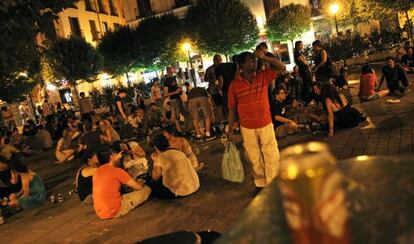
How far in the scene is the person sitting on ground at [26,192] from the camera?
7.76 meters

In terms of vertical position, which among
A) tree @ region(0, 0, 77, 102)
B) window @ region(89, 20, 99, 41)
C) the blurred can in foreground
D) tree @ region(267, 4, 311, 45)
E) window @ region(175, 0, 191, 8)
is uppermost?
window @ region(175, 0, 191, 8)

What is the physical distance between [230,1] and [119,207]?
1174 inches

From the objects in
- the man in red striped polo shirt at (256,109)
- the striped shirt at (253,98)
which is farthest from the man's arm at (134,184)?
the striped shirt at (253,98)

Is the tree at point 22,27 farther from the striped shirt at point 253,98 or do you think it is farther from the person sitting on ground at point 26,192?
the striped shirt at point 253,98

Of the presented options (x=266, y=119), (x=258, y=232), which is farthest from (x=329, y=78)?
(x=258, y=232)

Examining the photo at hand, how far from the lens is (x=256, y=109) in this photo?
530cm

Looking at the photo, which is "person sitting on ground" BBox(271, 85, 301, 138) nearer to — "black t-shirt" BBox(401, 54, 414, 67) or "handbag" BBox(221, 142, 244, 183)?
"handbag" BBox(221, 142, 244, 183)

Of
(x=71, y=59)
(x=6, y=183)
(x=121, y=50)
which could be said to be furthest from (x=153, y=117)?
(x=121, y=50)

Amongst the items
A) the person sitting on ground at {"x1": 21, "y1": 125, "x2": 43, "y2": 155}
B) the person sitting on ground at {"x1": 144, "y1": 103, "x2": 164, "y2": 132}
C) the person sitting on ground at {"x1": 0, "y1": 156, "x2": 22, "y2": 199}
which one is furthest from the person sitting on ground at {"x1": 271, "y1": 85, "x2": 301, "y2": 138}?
the person sitting on ground at {"x1": 21, "y1": 125, "x2": 43, "y2": 155}

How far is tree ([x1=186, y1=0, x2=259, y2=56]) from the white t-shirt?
27531mm

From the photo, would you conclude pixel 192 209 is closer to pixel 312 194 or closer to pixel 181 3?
pixel 312 194

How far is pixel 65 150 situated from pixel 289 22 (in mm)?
25440

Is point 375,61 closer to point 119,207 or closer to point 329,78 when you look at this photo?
point 329,78

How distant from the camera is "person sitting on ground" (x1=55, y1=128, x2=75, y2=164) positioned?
1205 centimetres
